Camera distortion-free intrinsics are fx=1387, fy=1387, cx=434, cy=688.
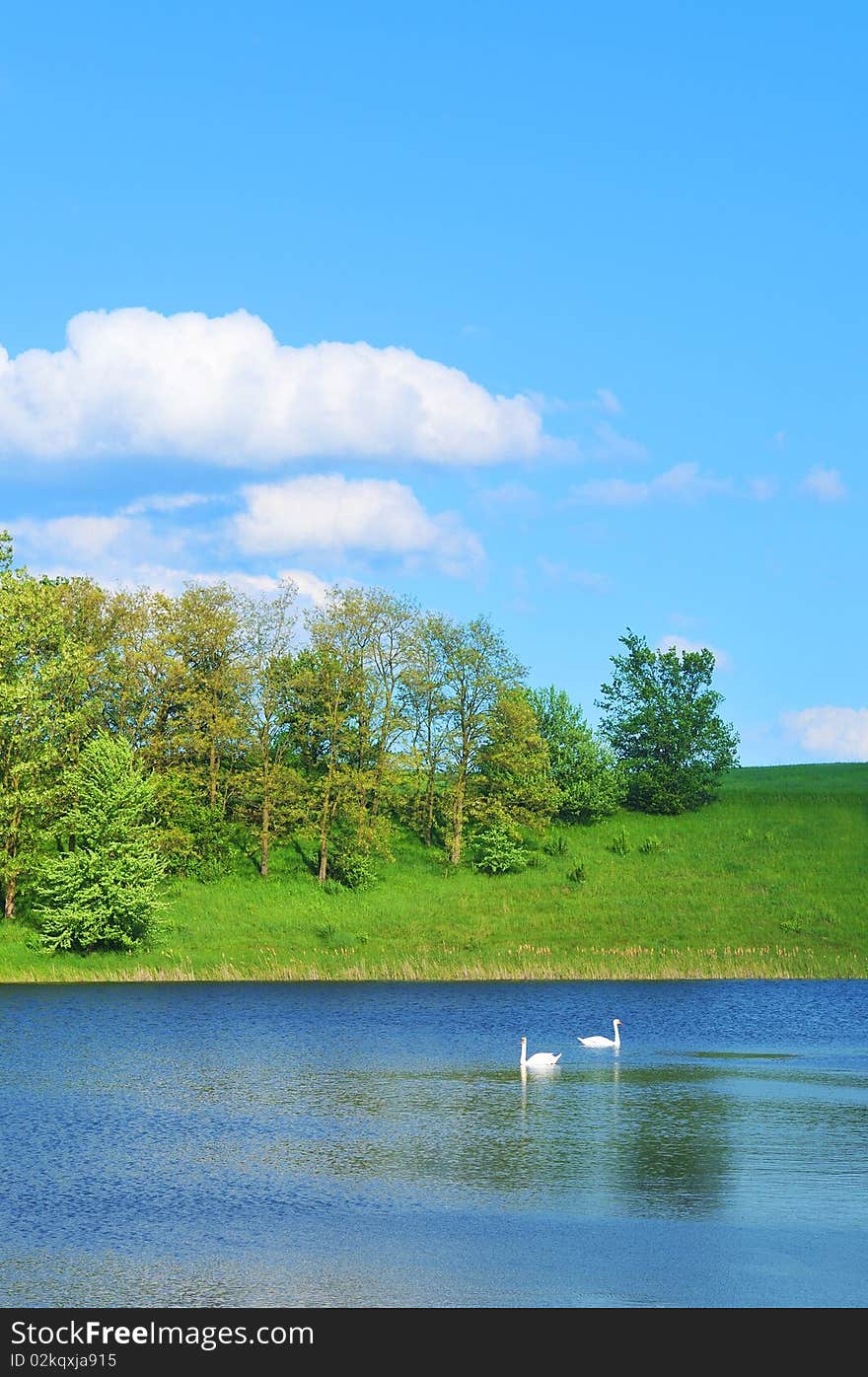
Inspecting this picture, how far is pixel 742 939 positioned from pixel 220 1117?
58891 millimetres

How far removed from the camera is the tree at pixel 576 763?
364ft

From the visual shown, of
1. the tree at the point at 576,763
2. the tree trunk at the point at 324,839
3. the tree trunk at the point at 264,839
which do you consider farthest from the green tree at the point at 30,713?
the tree at the point at 576,763

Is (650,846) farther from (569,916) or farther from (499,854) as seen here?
(569,916)

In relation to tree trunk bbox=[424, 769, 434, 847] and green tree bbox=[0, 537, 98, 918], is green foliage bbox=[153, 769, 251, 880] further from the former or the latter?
tree trunk bbox=[424, 769, 434, 847]

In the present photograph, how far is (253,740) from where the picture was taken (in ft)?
320

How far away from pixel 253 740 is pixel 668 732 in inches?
1533

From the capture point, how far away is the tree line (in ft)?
270

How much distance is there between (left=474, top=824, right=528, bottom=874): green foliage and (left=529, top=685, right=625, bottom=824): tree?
850cm

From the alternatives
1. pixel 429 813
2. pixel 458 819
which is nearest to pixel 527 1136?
pixel 458 819

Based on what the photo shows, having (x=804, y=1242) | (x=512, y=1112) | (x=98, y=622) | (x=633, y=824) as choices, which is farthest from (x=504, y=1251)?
(x=633, y=824)

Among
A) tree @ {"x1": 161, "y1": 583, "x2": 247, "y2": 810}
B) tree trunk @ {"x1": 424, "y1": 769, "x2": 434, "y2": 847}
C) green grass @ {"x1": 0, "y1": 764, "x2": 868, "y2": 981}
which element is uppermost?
tree @ {"x1": 161, "y1": 583, "x2": 247, "y2": 810}

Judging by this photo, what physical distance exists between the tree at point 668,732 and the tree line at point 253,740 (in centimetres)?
415

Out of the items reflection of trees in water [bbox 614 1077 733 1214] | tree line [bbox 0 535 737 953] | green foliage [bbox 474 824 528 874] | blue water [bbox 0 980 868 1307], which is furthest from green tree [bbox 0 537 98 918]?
reflection of trees in water [bbox 614 1077 733 1214]
